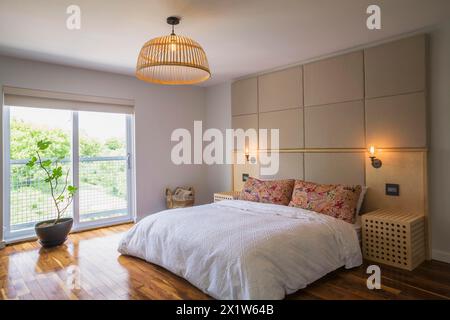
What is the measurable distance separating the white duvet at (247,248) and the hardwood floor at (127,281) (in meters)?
0.10

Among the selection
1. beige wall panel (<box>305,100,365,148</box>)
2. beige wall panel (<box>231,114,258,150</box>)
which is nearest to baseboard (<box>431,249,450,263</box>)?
beige wall panel (<box>305,100,365,148</box>)

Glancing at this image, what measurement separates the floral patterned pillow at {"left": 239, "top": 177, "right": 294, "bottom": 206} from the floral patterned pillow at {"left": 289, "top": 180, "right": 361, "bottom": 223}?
0.17 metres

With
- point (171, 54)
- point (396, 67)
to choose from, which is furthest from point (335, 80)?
point (171, 54)

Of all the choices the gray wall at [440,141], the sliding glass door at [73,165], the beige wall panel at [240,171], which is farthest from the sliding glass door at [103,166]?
the gray wall at [440,141]

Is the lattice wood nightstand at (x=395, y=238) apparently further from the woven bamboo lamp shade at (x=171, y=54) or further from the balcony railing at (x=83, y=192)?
the balcony railing at (x=83, y=192)

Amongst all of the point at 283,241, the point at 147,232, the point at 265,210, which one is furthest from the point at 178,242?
the point at 265,210

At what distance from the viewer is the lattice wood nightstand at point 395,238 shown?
107 inches

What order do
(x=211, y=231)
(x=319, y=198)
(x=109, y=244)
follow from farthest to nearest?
(x=109, y=244), (x=319, y=198), (x=211, y=231)

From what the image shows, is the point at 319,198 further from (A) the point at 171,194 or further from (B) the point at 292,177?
(A) the point at 171,194

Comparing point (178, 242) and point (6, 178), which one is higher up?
point (6, 178)

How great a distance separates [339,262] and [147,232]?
1858mm

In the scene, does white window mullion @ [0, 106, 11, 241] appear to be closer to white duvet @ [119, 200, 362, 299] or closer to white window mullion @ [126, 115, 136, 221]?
white window mullion @ [126, 115, 136, 221]

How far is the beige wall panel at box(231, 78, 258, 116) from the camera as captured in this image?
177 inches
